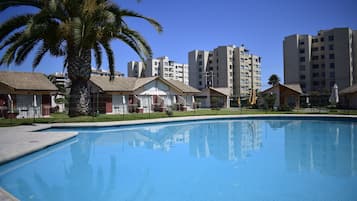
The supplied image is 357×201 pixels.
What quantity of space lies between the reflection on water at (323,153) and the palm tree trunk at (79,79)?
14.3 m

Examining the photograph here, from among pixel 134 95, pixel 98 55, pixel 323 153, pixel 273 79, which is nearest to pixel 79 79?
pixel 98 55

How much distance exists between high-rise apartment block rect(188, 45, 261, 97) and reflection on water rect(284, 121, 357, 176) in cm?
6710

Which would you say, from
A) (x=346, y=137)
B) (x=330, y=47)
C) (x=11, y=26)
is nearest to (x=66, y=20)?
(x=11, y=26)

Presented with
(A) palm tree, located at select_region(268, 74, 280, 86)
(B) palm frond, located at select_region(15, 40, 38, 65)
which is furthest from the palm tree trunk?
(A) palm tree, located at select_region(268, 74, 280, 86)

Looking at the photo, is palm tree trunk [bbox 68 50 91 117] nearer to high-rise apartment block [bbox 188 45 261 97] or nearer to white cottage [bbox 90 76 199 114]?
white cottage [bbox 90 76 199 114]

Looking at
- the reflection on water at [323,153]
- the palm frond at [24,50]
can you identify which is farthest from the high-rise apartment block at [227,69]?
the reflection on water at [323,153]

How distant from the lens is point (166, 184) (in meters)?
7.64

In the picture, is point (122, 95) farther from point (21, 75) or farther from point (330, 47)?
point (330, 47)

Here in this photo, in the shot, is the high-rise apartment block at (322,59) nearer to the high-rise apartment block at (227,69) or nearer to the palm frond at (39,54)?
the high-rise apartment block at (227,69)

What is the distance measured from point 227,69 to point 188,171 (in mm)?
78488

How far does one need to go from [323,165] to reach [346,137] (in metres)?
7.73

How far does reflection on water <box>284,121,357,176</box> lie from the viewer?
9.23 metres

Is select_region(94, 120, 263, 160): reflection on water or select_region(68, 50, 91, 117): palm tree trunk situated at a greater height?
select_region(68, 50, 91, 117): palm tree trunk

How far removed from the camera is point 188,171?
29.5ft
